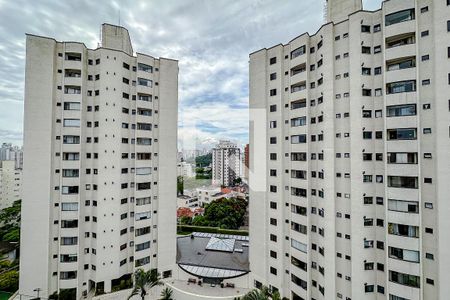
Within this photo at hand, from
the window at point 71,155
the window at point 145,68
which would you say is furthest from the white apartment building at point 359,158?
the window at point 71,155

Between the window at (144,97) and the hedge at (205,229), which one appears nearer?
the window at (144,97)

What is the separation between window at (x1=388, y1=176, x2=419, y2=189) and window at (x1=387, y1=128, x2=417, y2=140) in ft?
10.6

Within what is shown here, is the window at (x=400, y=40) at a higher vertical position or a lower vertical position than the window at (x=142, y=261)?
higher

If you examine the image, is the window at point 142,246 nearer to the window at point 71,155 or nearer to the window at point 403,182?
the window at point 71,155

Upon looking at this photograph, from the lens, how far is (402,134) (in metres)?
17.8

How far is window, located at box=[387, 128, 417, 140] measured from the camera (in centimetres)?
1738

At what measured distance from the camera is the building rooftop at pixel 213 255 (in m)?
27.3

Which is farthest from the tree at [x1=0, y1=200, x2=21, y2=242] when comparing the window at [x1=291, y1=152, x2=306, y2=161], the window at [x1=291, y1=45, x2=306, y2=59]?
the window at [x1=291, y1=45, x2=306, y2=59]

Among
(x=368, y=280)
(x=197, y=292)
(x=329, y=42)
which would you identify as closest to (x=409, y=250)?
(x=368, y=280)

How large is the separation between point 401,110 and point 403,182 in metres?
5.94

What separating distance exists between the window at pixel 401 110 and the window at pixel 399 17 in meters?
7.16

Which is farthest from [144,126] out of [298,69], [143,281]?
[298,69]

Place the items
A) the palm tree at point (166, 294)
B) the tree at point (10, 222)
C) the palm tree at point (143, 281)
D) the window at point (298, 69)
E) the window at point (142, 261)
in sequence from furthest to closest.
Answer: the tree at point (10, 222) → the window at point (142, 261) → the palm tree at point (166, 294) → the window at point (298, 69) → the palm tree at point (143, 281)

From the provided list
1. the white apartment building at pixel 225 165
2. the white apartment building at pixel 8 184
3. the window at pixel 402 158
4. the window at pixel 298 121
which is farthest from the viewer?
the white apartment building at pixel 225 165
